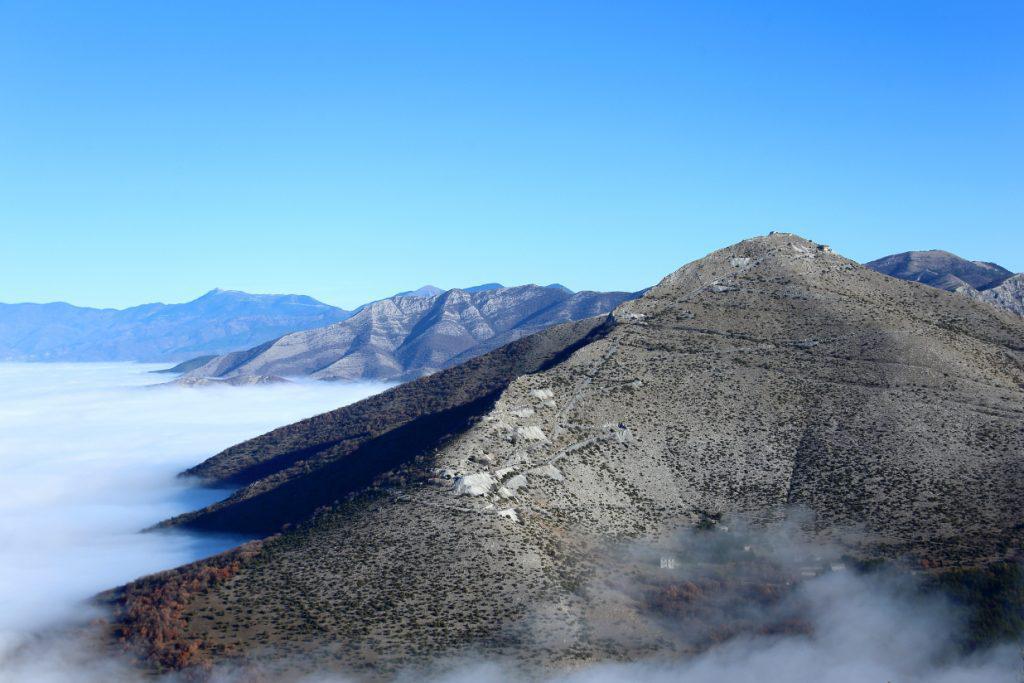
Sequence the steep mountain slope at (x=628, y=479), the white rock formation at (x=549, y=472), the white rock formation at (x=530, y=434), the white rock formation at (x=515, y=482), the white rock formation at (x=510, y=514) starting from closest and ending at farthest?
the steep mountain slope at (x=628, y=479)
the white rock formation at (x=510, y=514)
the white rock formation at (x=515, y=482)
the white rock formation at (x=549, y=472)
the white rock formation at (x=530, y=434)

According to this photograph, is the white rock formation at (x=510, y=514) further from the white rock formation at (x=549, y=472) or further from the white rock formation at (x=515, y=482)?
the white rock formation at (x=549, y=472)

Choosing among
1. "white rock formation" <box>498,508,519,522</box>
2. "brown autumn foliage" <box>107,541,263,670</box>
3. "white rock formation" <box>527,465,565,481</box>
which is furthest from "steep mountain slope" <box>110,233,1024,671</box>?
"white rock formation" <box>527,465,565,481</box>

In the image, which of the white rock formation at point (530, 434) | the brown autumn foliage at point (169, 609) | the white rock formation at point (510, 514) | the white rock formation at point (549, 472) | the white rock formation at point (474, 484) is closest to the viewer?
the brown autumn foliage at point (169, 609)

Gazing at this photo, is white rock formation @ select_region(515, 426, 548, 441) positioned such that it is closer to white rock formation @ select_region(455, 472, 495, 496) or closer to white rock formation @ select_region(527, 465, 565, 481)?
white rock formation @ select_region(527, 465, 565, 481)

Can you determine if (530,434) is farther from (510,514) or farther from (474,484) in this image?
(510,514)

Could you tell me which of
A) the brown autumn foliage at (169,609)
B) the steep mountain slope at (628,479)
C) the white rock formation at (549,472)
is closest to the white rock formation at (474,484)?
the steep mountain slope at (628,479)

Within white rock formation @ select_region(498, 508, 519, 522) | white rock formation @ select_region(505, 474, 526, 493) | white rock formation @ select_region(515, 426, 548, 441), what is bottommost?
white rock formation @ select_region(498, 508, 519, 522)

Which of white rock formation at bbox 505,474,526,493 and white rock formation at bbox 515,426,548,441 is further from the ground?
white rock formation at bbox 515,426,548,441

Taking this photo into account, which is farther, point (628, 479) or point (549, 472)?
point (628, 479)

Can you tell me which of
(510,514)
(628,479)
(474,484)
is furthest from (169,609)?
(628,479)
